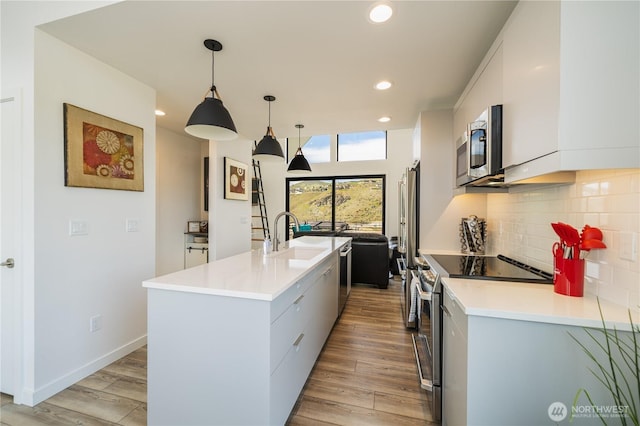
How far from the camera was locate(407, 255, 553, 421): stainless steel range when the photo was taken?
1.64 metres

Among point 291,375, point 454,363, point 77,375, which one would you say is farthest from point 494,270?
point 77,375

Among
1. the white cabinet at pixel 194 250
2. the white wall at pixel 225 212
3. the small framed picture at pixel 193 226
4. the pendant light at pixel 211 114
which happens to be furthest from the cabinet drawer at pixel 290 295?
the small framed picture at pixel 193 226

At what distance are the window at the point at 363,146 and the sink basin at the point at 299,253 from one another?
472 centimetres

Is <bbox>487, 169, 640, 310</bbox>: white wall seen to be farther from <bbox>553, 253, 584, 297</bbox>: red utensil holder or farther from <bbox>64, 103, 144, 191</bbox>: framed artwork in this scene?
<bbox>64, 103, 144, 191</bbox>: framed artwork

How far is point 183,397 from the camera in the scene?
1456 mm

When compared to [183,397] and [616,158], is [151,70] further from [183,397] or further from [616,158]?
[616,158]

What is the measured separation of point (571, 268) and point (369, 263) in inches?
138

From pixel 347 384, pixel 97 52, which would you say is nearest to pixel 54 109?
pixel 97 52

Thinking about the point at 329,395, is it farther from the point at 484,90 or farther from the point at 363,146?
the point at 363,146

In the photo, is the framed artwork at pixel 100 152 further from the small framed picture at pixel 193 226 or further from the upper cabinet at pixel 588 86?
the upper cabinet at pixel 588 86

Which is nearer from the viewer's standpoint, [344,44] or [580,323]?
[580,323]

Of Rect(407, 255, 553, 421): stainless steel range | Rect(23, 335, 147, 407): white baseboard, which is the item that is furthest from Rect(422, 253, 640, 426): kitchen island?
Rect(23, 335, 147, 407): white baseboard

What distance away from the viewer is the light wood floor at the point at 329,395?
1.70 metres

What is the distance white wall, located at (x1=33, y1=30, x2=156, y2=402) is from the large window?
193 inches
